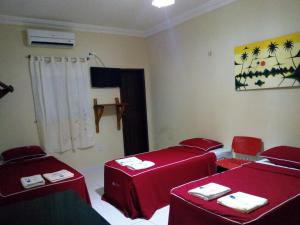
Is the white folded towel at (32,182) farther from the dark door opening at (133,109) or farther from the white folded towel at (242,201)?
the dark door opening at (133,109)

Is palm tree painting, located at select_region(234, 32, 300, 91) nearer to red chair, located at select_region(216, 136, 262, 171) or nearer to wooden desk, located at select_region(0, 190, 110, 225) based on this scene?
red chair, located at select_region(216, 136, 262, 171)

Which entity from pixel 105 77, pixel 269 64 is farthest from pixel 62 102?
pixel 269 64

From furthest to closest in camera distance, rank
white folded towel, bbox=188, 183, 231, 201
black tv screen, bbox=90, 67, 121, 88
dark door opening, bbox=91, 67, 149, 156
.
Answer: dark door opening, bbox=91, 67, 149, 156
black tv screen, bbox=90, 67, 121, 88
white folded towel, bbox=188, 183, 231, 201

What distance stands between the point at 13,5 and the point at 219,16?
9.73 ft

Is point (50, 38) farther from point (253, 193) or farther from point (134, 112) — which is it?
point (253, 193)

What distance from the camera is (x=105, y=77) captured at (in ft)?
15.0

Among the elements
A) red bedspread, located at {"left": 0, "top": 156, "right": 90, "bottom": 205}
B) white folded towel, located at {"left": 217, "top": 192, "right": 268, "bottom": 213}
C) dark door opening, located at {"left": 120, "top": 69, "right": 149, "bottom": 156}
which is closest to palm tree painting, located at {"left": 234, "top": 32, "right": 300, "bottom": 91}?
white folded towel, located at {"left": 217, "top": 192, "right": 268, "bottom": 213}

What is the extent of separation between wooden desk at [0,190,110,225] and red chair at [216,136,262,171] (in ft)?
6.76

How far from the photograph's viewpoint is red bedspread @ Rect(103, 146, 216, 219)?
2684 mm

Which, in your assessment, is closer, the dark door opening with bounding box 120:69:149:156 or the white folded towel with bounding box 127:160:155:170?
the white folded towel with bounding box 127:160:155:170

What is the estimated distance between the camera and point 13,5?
3242mm

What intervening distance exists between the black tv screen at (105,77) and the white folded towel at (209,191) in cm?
304

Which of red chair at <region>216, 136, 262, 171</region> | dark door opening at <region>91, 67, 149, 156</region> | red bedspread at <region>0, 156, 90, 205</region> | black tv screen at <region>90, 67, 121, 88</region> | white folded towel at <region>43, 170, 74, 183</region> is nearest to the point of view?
red bedspread at <region>0, 156, 90, 205</region>

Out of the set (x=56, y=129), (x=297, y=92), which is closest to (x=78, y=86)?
(x=56, y=129)
